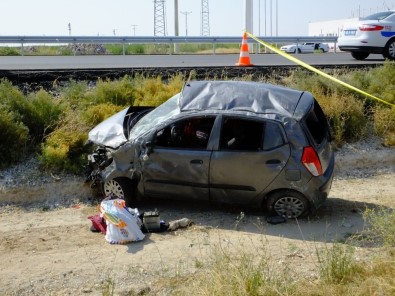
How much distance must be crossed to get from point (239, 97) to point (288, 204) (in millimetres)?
1637

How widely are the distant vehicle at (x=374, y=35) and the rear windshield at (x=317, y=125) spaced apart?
431 inches

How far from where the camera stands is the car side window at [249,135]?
7492 mm

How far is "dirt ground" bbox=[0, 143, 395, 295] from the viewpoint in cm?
598

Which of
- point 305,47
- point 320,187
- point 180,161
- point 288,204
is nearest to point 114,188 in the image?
point 180,161

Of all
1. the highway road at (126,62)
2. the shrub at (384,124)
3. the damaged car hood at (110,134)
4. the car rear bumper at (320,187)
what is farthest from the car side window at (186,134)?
the highway road at (126,62)

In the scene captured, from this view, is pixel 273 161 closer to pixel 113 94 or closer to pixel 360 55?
pixel 113 94

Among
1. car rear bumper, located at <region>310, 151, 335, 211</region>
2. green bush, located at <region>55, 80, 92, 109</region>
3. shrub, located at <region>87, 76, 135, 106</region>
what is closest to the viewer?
A: car rear bumper, located at <region>310, 151, 335, 211</region>

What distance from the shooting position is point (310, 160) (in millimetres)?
7418

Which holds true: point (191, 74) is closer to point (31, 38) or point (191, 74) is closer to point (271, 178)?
point (271, 178)

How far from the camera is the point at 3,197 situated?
886 cm

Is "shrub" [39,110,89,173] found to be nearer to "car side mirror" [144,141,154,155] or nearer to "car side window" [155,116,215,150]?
"car side mirror" [144,141,154,155]

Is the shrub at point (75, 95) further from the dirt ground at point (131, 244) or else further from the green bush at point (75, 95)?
the dirt ground at point (131, 244)

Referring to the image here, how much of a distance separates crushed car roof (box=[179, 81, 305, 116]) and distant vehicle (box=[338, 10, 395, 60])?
11.0 metres

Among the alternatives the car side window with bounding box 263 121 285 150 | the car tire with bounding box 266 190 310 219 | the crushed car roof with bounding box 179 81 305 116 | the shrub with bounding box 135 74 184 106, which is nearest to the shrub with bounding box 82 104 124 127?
the shrub with bounding box 135 74 184 106
